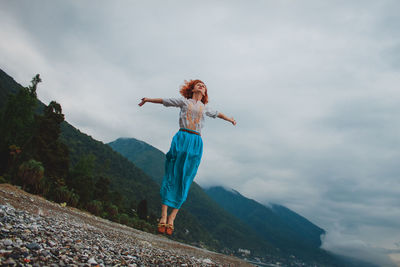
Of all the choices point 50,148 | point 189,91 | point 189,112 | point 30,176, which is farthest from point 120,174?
point 189,112

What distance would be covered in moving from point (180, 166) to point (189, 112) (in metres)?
1.20

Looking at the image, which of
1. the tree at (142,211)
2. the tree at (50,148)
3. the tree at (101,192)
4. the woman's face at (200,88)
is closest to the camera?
the woman's face at (200,88)

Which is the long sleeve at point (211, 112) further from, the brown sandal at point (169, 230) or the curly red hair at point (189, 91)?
the brown sandal at point (169, 230)

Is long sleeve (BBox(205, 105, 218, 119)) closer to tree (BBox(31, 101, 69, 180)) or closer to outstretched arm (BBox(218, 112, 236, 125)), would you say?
outstretched arm (BBox(218, 112, 236, 125))

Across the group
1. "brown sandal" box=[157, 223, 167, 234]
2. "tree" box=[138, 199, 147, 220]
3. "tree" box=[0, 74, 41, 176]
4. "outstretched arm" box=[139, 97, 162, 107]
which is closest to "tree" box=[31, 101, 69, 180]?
"tree" box=[0, 74, 41, 176]

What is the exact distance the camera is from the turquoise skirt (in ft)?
18.3

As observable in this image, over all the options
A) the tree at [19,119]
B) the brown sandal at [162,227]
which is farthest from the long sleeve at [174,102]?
the tree at [19,119]

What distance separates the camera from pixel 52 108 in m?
31.2

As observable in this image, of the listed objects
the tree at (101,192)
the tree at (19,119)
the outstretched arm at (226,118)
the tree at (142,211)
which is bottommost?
the tree at (142,211)

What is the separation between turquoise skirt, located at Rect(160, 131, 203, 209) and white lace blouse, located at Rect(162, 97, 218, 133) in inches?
8.1

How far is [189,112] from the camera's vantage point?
5.79m

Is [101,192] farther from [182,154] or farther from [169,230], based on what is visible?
[169,230]

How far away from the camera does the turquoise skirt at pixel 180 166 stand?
559 cm

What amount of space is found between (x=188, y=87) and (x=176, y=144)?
160 cm
